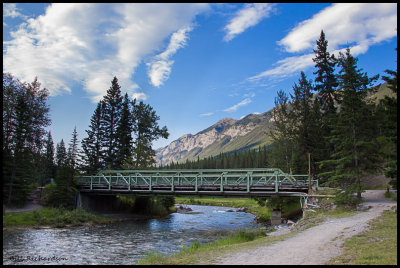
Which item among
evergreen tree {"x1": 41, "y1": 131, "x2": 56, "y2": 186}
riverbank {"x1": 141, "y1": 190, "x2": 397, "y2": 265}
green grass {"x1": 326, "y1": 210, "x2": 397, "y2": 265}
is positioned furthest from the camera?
evergreen tree {"x1": 41, "y1": 131, "x2": 56, "y2": 186}

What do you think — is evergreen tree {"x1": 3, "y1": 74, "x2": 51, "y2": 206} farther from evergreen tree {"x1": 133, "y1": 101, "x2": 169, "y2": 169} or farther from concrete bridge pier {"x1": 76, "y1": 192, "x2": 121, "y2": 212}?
evergreen tree {"x1": 133, "y1": 101, "x2": 169, "y2": 169}

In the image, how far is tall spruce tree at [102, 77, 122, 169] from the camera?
150 ft

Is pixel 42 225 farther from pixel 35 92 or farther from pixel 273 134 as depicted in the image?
pixel 273 134

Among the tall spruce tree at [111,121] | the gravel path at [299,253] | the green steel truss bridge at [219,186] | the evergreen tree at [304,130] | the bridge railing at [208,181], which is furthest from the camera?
the tall spruce tree at [111,121]

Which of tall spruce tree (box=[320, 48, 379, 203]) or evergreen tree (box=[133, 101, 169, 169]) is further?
evergreen tree (box=[133, 101, 169, 169])

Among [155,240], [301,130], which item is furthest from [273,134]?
[155,240]

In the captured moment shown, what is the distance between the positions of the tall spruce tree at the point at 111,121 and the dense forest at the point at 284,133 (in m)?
0.16

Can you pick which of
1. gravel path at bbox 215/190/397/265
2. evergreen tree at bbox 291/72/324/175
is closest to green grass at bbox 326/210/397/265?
gravel path at bbox 215/190/397/265

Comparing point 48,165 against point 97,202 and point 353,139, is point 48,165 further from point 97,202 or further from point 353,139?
point 353,139

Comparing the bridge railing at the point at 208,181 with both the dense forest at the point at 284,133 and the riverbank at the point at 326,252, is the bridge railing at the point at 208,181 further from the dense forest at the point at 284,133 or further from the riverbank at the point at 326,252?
the riverbank at the point at 326,252

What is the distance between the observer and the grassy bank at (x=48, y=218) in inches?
967

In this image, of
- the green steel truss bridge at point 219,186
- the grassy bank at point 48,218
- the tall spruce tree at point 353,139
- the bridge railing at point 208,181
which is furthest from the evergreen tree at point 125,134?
the tall spruce tree at point 353,139

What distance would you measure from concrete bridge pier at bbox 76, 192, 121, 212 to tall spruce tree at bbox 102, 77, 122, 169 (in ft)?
23.9

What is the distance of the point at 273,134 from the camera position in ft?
139
